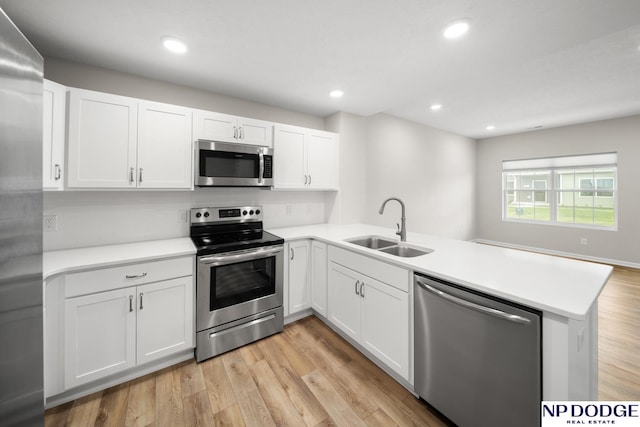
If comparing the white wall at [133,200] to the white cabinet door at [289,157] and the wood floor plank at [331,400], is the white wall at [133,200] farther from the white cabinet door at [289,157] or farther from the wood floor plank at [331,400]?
the wood floor plank at [331,400]

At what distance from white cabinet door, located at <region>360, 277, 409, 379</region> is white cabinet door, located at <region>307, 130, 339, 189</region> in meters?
1.53

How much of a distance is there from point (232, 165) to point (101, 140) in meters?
0.97

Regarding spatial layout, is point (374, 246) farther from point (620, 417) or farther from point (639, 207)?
point (639, 207)

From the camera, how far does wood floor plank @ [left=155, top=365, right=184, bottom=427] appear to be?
1.53 meters

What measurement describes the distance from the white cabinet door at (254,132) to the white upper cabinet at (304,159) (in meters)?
0.08

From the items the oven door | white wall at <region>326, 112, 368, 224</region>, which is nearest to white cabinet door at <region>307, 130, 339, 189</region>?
white wall at <region>326, 112, 368, 224</region>

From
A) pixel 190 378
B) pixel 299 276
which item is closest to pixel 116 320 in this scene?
pixel 190 378

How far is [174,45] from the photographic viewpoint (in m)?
1.91

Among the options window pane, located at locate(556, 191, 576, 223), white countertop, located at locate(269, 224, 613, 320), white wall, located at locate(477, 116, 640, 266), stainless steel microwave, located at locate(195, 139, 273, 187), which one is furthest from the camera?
window pane, located at locate(556, 191, 576, 223)

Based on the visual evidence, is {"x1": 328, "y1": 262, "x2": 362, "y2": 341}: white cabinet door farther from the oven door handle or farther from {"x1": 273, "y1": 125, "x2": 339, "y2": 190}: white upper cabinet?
{"x1": 273, "y1": 125, "x2": 339, "y2": 190}: white upper cabinet

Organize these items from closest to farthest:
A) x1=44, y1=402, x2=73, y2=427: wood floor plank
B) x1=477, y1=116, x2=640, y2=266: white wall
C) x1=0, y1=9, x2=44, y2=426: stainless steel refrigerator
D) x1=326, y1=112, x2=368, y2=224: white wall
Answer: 1. x1=0, y1=9, x2=44, y2=426: stainless steel refrigerator
2. x1=44, y1=402, x2=73, y2=427: wood floor plank
3. x1=326, y1=112, x2=368, y2=224: white wall
4. x1=477, y1=116, x2=640, y2=266: white wall

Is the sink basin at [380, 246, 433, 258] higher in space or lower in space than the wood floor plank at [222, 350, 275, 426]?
higher

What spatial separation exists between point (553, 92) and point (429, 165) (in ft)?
6.44

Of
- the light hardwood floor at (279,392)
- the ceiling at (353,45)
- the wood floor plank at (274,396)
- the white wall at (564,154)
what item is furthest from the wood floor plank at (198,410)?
the white wall at (564,154)
